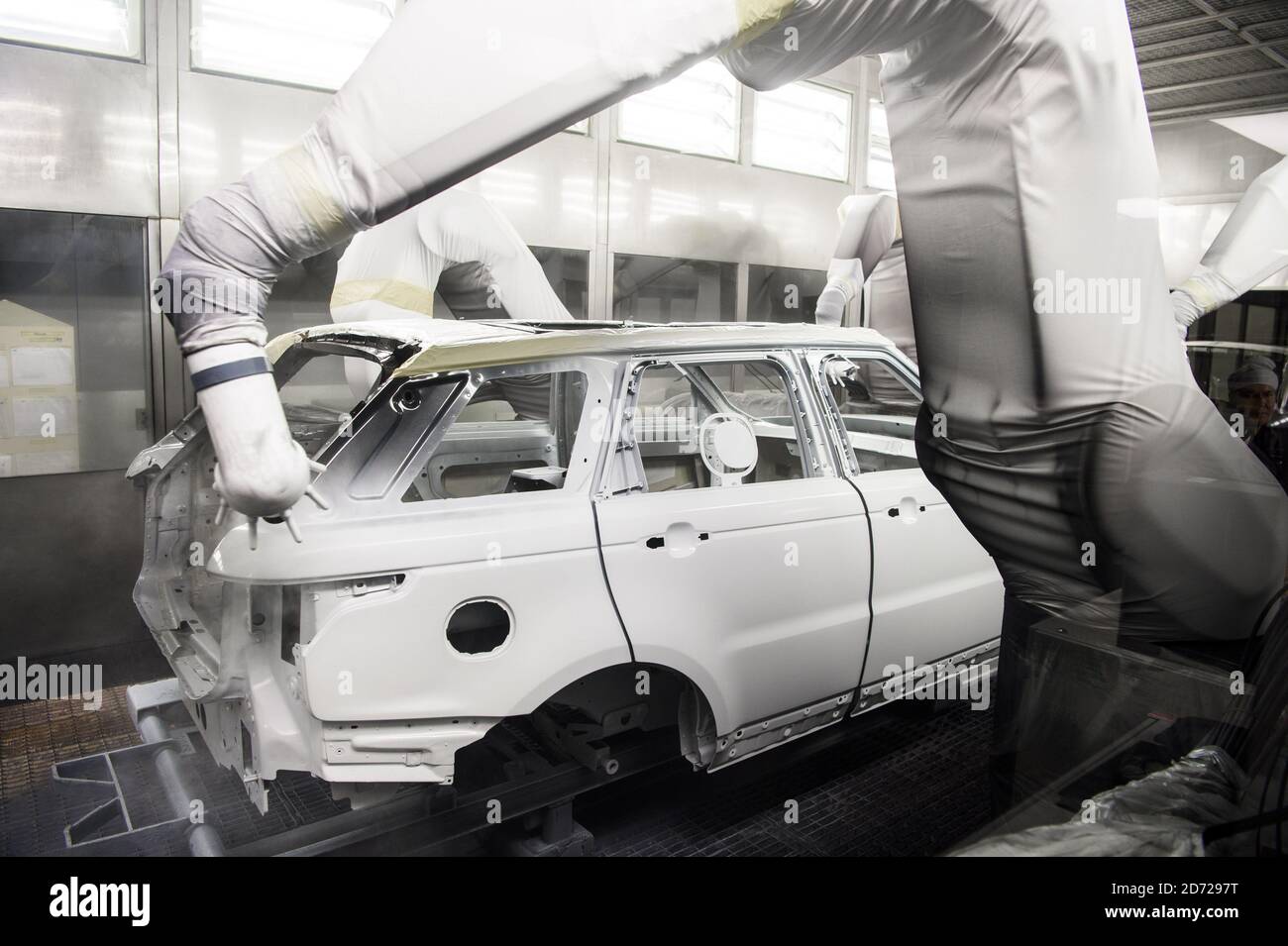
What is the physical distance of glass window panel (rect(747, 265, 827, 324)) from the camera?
3506 mm

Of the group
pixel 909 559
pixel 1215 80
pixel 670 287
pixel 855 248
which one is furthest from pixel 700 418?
pixel 1215 80

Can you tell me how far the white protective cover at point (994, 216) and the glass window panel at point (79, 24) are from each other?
1715 millimetres

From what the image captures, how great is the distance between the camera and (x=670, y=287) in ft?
11.9

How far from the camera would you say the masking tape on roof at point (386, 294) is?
2.97 meters

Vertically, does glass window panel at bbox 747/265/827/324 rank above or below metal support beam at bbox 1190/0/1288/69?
below

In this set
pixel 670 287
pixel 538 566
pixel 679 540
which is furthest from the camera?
pixel 670 287

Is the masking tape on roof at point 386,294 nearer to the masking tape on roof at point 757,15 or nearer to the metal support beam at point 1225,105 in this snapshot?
the masking tape on roof at point 757,15

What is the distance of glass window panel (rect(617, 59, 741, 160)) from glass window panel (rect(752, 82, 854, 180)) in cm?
11

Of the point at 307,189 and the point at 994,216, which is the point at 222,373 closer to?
the point at 307,189

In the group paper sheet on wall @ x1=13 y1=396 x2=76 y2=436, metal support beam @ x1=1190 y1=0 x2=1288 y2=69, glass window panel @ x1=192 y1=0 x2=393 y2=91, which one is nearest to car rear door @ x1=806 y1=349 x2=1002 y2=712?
metal support beam @ x1=1190 y1=0 x2=1288 y2=69

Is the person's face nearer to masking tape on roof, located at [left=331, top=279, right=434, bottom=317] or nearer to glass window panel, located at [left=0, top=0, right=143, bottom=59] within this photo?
masking tape on roof, located at [left=331, top=279, right=434, bottom=317]

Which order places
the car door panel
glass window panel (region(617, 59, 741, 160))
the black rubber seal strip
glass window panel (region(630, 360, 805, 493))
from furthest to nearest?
glass window panel (region(630, 360, 805, 493)), glass window panel (region(617, 59, 741, 160)), the car door panel, the black rubber seal strip

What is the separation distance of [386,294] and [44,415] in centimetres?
137

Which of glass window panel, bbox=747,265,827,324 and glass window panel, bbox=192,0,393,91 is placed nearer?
glass window panel, bbox=192,0,393,91
